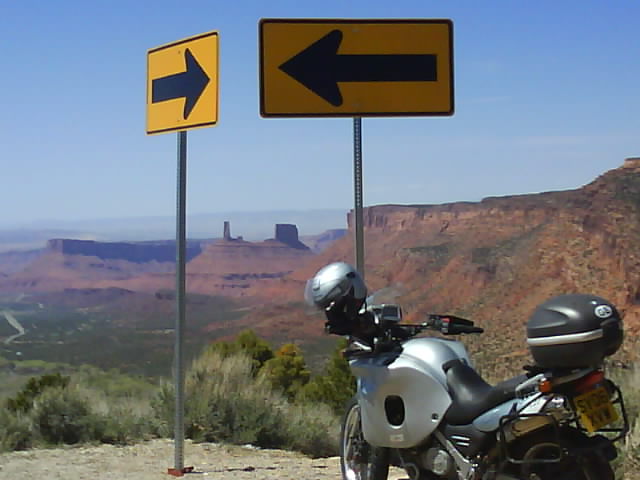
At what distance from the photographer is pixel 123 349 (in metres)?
26.0

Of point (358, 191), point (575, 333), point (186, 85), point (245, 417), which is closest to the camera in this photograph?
point (575, 333)

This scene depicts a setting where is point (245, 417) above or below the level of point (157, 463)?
above

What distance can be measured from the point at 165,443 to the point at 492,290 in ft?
94.7

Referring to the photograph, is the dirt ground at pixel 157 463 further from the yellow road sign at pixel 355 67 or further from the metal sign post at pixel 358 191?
the yellow road sign at pixel 355 67

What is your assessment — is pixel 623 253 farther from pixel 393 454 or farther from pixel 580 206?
pixel 393 454

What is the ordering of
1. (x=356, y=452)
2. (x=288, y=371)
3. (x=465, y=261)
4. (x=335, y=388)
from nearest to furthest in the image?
(x=356, y=452)
(x=335, y=388)
(x=288, y=371)
(x=465, y=261)

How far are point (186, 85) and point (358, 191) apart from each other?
1.69 metres

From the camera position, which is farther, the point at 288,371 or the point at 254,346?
the point at 254,346

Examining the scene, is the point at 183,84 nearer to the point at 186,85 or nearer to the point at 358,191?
the point at 186,85

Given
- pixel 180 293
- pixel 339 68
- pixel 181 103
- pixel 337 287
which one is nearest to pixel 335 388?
pixel 180 293

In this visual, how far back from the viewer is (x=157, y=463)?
29.0ft

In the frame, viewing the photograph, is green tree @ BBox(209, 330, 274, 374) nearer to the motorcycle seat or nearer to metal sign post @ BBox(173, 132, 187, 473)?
metal sign post @ BBox(173, 132, 187, 473)

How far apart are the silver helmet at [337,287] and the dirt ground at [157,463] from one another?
194 centimetres

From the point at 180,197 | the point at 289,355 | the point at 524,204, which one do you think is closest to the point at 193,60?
the point at 180,197
